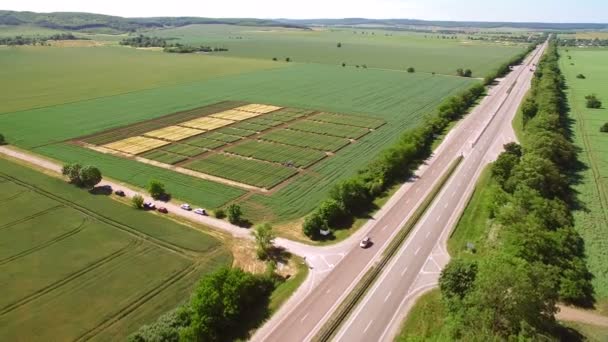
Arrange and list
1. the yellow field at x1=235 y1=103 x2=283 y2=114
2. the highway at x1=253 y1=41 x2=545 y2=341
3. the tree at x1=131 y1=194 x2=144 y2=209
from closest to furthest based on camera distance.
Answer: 1. the highway at x1=253 y1=41 x2=545 y2=341
2. the tree at x1=131 y1=194 x2=144 y2=209
3. the yellow field at x1=235 y1=103 x2=283 y2=114

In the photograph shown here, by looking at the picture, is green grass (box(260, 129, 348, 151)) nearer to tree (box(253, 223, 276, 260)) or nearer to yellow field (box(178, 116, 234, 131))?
yellow field (box(178, 116, 234, 131))

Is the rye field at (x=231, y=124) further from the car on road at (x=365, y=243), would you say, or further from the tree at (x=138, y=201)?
the car on road at (x=365, y=243)

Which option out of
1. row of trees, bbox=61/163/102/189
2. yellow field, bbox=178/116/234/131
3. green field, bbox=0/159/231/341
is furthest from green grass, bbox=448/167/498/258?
yellow field, bbox=178/116/234/131

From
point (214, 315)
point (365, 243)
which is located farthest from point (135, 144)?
point (214, 315)

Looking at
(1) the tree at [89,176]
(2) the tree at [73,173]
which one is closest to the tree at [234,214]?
(1) the tree at [89,176]

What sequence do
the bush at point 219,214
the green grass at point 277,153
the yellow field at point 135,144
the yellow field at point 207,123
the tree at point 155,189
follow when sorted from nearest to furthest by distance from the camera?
the bush at point 219,214 < the tree at point 155,189 < the green grass at point 277,153 < the yellow field at point 135,144 < the yellow field at point 207,123

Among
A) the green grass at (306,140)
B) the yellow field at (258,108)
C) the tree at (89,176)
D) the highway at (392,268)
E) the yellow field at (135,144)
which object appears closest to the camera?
the highway at (392,268)

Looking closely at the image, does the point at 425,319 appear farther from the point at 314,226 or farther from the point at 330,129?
the point at 330,129
